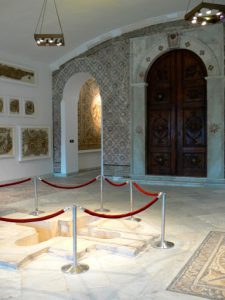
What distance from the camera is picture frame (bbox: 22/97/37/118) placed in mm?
12730

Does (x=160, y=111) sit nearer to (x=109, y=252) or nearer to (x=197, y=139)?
(x=197, y=139)

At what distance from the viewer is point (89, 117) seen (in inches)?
638

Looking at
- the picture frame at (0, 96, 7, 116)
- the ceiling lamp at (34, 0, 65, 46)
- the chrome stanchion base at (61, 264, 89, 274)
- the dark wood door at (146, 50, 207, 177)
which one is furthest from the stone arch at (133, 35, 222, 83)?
the chrome stanchion base at (61, 264, 89, 274)

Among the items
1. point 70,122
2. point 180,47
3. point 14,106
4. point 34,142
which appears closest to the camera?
point 180,47

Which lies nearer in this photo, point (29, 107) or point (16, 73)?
point (16, 73)

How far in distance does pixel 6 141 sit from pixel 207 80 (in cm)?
680

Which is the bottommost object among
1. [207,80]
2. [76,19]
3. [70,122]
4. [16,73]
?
[70,122]

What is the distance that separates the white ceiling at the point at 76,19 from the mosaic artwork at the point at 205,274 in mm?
7514

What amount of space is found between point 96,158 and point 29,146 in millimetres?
4530

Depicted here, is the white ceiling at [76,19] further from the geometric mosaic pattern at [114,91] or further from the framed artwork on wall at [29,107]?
the framed artwork on wall at [29,107]

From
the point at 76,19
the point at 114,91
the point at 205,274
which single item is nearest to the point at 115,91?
the point at 114,91

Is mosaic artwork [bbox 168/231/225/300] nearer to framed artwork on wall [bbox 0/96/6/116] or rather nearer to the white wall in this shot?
the white wall

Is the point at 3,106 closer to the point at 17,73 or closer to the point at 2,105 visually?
the point at 2,105

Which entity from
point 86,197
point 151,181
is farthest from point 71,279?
point 151,181
